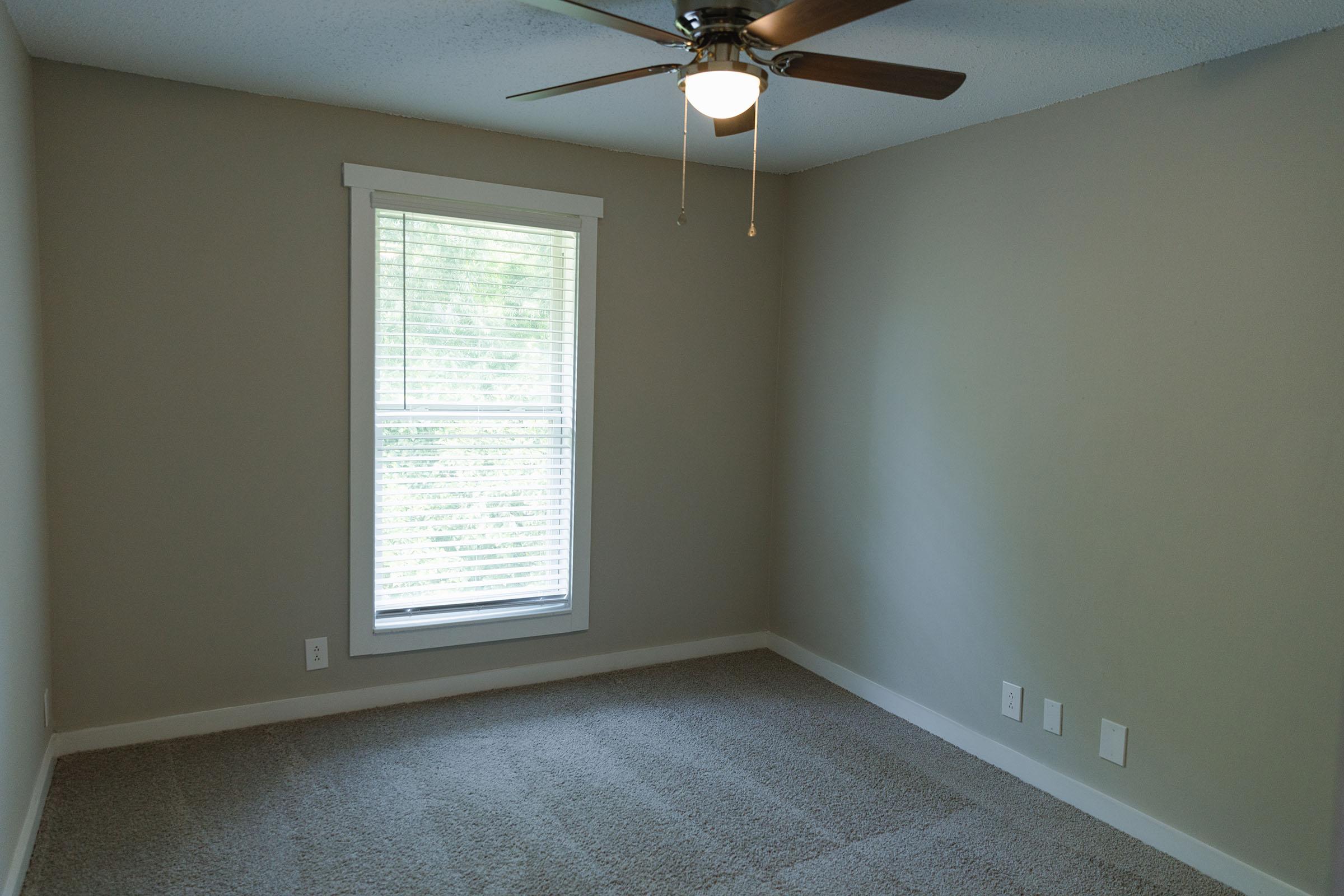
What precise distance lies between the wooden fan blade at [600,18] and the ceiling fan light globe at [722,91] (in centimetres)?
11

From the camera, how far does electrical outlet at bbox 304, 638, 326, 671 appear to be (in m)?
3.44

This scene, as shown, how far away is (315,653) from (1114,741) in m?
2.91

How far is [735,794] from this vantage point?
299 cm

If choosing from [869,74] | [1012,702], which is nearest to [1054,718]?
[1012,702]

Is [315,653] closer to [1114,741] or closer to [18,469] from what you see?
[18,469]

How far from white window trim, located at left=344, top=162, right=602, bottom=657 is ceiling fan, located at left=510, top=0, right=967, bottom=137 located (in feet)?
5.09

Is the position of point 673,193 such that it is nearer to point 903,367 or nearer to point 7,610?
point 903,367

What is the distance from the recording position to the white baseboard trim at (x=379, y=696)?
3131 millimetres

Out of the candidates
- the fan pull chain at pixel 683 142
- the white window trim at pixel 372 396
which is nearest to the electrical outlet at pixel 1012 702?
the white window trim at pixel 372 396

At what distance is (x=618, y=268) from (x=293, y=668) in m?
2.15

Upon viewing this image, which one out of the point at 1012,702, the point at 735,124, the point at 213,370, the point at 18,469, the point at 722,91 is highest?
the point at 735,124

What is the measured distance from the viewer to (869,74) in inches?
81.4

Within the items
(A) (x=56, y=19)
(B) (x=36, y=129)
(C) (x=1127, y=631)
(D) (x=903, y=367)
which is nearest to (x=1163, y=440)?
(C) (x=1127, y=631)

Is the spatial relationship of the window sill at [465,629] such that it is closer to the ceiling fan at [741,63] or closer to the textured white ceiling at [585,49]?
the textured white ceiling at [585,49]
